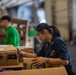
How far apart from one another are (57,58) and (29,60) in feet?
1.03

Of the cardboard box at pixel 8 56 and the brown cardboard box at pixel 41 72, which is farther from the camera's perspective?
the cardboard box at pixel 8 56

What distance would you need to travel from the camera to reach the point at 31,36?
6402 millimetres

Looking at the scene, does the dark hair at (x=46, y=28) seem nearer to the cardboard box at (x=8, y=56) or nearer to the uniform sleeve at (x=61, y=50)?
the uniform sleeve at (x=61, y=50)

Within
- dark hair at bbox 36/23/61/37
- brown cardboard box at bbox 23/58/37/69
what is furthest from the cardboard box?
dark hair at bbox 36/23/61/37

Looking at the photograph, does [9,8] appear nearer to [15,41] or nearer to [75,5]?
[75,5]

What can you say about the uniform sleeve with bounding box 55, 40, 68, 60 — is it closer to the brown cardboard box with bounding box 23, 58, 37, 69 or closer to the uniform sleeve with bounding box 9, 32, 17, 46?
the brown cardboard box with bounding box 23, 58, 37, 69

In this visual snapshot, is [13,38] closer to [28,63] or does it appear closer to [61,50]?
[28,63]

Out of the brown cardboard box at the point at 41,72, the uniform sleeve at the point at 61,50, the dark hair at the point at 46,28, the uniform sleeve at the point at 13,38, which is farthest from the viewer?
the uniform sleeve at the point at 13,38

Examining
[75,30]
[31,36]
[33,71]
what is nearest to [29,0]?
[75,30]

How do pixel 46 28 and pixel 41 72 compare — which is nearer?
pixel 41 72

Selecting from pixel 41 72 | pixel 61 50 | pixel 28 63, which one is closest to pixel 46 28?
pixel 61 50

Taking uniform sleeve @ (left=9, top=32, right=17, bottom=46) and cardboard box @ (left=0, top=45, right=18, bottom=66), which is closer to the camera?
cardboard box @ (left=0, top=45, right=18, bottom=66)

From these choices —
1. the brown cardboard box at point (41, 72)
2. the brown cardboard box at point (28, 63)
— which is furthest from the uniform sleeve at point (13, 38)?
the brown cardboard box at point (41, 72)

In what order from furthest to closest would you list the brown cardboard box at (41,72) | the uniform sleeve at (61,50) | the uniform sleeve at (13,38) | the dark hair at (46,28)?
the uniform sleeve at (13,38)
the dark hair at (46,28)
the uniform sleeve at (61,50)
the brown cardboard box at (41,72)
